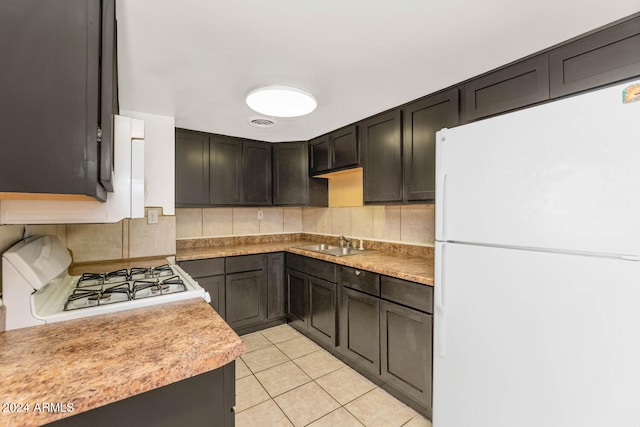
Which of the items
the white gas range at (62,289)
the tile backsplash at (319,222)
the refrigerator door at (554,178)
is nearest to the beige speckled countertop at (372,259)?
the tile backsplash at (319,222)

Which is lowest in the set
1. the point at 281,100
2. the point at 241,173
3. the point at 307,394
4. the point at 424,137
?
the point at 307,394

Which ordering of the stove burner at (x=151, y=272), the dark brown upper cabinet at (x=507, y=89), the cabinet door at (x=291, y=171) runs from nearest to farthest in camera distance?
the dark brown upper cabinet at (x=507, y=89) → the stove burner at (x=151, y=272) → the cabinet door at (x=291, y=171)

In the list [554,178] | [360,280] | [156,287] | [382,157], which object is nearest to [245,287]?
[360,280]

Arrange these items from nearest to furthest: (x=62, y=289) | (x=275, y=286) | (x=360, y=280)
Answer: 1. (x=62, y=289)
2. (x=360, y=280)
3. (x=275, y=286)

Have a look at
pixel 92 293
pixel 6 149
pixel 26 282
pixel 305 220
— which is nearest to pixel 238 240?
pixel 305 220

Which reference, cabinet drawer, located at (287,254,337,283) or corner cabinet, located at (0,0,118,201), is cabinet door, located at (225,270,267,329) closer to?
cabinet drawer, located at (287,254,337,283)

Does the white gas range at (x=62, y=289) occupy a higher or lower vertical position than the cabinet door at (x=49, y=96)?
lower

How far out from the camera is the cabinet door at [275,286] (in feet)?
10.00

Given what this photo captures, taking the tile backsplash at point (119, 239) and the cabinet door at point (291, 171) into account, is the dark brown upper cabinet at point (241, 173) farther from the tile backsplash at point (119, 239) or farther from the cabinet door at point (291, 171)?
the tile backsplash at point (119, 239)

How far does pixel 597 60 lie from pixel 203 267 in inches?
119

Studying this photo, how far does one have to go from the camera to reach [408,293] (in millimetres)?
1799

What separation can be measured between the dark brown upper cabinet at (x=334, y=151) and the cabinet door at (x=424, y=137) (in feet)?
1.92

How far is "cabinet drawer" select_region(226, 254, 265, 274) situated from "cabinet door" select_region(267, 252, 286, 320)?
11 cm

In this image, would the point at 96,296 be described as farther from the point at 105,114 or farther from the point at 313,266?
the point at 313,266
